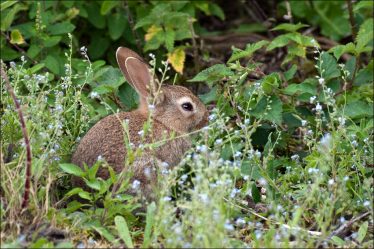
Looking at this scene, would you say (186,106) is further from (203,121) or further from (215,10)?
(215,10)

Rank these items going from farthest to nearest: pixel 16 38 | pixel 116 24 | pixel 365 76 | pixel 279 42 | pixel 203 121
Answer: pixel 116 24 → pixel 365 76 → pixel 16 38 → pixel 279 42 → pixel 203 121

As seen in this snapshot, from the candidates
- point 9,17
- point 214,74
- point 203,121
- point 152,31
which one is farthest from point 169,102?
point 9,17

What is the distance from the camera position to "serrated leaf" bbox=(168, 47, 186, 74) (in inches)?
312

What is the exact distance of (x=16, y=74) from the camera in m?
5.90

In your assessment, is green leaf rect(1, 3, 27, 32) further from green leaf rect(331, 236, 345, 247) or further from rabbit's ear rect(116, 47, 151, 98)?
green leaf rect(331, 236, 345, 247)

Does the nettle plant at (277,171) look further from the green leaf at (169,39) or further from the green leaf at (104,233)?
the green leaf at (169,39)

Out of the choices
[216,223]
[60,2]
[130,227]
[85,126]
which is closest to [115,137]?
[85,126]

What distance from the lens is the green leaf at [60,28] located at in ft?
25.4

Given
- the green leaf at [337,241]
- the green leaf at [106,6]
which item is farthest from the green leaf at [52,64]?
the green leaf at [337,241]

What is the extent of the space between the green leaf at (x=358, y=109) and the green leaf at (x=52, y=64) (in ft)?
8.09

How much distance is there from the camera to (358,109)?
22.6 feet

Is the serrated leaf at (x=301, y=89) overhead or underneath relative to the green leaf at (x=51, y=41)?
underneath

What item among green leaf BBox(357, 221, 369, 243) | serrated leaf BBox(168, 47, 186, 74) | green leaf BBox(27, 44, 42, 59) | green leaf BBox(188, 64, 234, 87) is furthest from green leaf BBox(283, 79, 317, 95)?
green leaf BBox(27, 44, 42, 59)

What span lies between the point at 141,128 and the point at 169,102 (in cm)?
75
